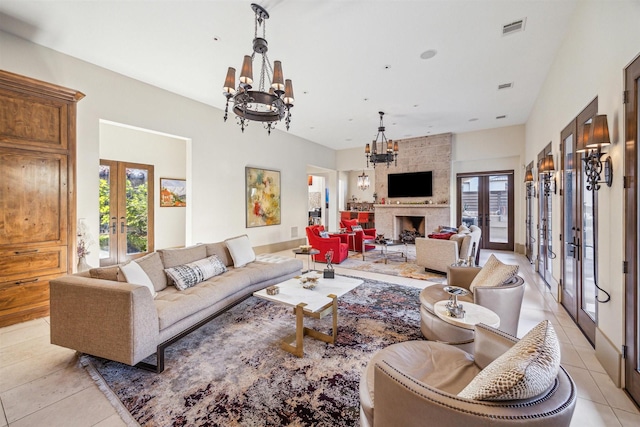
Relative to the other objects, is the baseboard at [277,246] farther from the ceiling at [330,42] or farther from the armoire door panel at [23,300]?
the armoire door panel at [23,300]

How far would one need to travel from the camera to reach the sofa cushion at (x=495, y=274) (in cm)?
255

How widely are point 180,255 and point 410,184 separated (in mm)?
7701

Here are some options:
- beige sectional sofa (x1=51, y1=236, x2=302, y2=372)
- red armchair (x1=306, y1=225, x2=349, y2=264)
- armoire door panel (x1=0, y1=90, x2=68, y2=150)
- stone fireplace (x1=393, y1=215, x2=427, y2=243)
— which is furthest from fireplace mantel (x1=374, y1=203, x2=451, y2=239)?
armoire door panel (x1=0, y1=90, x2=68, y2=150)

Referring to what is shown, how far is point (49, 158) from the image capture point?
336cm

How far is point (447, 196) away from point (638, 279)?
690cm

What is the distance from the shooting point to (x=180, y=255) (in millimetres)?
3578

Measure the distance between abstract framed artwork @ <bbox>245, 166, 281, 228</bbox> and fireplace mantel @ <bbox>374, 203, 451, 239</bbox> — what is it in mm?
3935

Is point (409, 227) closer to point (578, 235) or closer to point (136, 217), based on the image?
point (578, 235)

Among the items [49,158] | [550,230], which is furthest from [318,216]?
[49,158]

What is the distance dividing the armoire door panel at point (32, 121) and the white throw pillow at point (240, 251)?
2456 mm

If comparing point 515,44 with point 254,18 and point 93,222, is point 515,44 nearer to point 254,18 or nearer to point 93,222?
point 254,18

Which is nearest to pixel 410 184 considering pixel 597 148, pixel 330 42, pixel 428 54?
pixel 428 54

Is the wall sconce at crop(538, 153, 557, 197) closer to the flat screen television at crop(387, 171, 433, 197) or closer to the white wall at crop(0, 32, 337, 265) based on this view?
the flat screen television at crop(387, 171, 433, 197)

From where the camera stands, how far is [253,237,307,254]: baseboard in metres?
7.41
